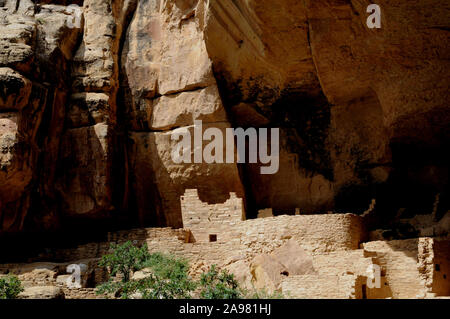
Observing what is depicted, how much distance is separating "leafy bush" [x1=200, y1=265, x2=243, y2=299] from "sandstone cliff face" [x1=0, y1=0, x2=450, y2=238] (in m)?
6.67

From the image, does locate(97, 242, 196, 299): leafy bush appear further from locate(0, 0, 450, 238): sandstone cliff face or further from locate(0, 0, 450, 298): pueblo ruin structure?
locate(0, 0, 450, 238): sandstone cliff face

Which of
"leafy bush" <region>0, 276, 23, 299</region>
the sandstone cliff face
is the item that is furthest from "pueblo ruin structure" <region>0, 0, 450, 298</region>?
"leafy bush" <region>0, 276, 23, 299</region>

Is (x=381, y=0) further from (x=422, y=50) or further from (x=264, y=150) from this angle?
(x=264, y=150)

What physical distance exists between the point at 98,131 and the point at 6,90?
351 cm

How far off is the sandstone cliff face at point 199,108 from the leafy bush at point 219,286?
21.9ft

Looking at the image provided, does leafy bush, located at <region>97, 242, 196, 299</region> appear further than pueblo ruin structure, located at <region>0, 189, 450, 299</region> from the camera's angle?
No

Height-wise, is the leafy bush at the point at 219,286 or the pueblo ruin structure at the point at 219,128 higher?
the pueblo ruin structure at the point at 219,128

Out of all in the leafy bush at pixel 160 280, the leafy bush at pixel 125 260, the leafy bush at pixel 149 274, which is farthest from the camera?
the leafy bush at pixel 125 260

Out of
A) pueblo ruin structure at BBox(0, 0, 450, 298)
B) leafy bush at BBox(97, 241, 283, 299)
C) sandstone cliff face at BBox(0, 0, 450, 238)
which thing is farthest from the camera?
sandstone cliff face at BBox(0, 0, 450, 238)

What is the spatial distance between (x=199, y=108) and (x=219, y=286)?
353 inches

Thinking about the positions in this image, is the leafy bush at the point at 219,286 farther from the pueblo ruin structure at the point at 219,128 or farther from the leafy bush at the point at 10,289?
the leafy bush at the point at 10,289

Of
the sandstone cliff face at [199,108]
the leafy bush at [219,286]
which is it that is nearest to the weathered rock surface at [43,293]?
the leafy bush at [219,286]

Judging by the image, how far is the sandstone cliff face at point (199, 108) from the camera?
887 inches

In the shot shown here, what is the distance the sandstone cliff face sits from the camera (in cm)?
2253
